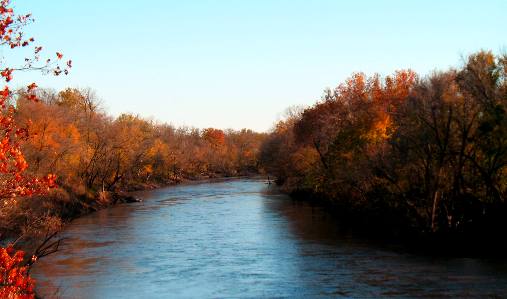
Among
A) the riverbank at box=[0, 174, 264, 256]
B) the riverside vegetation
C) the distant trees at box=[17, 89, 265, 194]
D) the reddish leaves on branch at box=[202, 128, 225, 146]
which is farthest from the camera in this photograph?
the reddish leaves on branch at box=[202, 128, 225, 146]

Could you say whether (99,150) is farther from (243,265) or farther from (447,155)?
(447,155)

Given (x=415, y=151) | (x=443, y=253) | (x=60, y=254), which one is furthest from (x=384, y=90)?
(x=60, y=254)

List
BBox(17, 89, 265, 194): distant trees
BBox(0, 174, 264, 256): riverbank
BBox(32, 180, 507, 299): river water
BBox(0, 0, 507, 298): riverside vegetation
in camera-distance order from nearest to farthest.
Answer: BBox(0, 0, 507, 298): riverside vegetation < BBox(32, 180, 507, 299): river water < BBox(0, 174, 264, 256): riverbank < BBox(17, 89, 265, 194): distant trees

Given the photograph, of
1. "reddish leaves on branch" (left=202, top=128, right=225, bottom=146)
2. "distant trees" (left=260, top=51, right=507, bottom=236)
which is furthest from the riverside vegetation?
"reddish leaves on branch" (left=202, top=128, right=225, bottom=146)

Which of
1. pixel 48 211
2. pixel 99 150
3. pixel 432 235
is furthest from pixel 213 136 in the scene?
pixel 48 211

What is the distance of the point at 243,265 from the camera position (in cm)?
2662

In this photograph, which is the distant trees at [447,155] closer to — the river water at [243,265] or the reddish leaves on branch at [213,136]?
the river water at [243,265]

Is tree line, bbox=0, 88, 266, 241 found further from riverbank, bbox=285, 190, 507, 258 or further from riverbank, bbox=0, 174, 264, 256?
riverbank, bbox=285, 190, 507, 258

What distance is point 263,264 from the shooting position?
26.9 meters

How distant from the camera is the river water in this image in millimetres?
21688

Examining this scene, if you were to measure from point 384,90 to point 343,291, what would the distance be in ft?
129

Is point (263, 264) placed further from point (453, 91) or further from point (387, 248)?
point (453, 91)

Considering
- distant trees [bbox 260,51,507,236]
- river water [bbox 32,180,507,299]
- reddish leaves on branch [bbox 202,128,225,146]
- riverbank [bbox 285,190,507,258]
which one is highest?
reddish leaves on branch [bbox 202,128,225,146]

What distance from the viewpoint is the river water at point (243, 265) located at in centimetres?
2169
